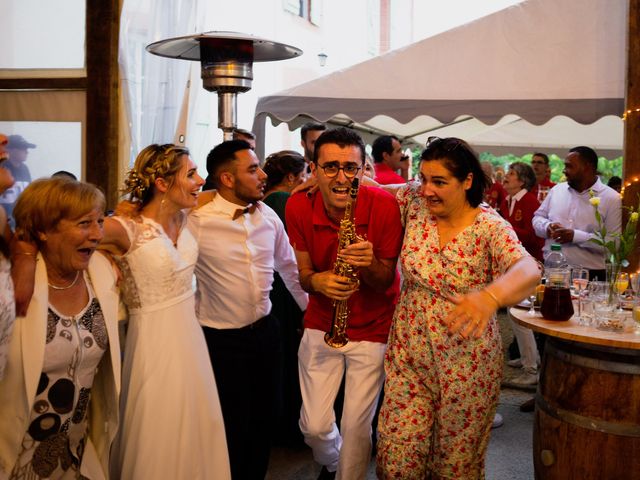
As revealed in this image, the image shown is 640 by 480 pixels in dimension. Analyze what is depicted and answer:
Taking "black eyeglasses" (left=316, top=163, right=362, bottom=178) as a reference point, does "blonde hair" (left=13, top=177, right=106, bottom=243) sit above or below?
below

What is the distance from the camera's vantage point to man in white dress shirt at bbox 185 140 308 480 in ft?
12.4

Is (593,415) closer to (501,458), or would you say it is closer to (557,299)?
(557,299)

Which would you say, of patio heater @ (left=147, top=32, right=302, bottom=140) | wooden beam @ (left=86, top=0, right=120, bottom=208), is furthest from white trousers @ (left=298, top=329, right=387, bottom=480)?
wooden beam @ (left=86, top=0, right=120, bottom=208)

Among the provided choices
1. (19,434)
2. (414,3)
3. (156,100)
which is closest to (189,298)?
(19,434)

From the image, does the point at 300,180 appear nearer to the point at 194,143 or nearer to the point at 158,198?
the point at 194,143

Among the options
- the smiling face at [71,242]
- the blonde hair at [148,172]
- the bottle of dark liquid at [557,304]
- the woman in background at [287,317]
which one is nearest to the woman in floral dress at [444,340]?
the bottle of dark liquid at [557,304]

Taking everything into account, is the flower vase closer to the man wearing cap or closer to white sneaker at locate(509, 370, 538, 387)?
white sneaker at locate(509, 370, 538, 387)

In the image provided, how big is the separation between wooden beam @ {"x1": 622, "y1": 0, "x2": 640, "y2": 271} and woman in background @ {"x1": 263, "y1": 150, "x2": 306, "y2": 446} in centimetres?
237

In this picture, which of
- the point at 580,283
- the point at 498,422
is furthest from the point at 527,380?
the point at 580,283

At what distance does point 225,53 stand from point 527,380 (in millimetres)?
3835

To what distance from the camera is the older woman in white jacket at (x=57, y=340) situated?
8.36 ft

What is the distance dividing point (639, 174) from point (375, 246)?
279 centimetres

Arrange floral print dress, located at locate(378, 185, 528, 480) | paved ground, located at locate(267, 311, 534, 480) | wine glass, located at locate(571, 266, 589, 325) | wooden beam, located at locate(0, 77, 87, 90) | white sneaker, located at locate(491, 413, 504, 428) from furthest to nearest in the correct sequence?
wooden beam, located at locate(0, 77, 87, 90)
white sneaker, located at locate(491, 413, 504, 428)
paved ground, located at locate(267, 311, 534, 480)
wine glass, located at locate(571, 266, 589, 325)
floral print dress, located at locate(378, 185, 528, 480)

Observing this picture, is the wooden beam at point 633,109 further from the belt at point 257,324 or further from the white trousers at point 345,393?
the belt at point 257,324
